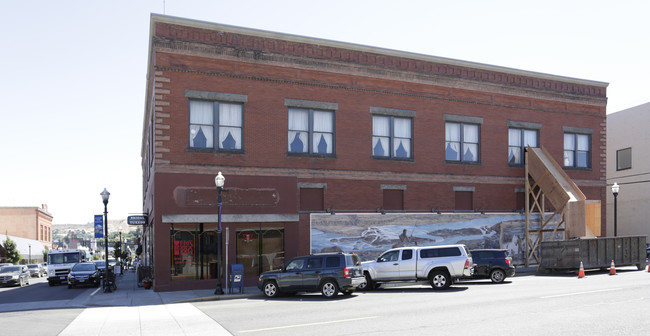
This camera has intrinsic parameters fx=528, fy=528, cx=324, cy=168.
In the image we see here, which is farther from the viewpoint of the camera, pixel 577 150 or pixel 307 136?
pixel 577 150

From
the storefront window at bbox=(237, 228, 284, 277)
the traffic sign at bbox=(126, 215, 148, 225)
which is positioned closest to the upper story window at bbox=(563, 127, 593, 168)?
the storefront window at bbox=(237, 228, 284, 277)

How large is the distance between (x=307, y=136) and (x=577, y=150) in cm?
1985

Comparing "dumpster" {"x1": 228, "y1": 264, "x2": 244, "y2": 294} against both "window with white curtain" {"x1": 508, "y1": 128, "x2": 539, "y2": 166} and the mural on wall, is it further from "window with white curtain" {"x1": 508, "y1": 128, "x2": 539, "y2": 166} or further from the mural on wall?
"window with white curtain" {"x1": 508, "y1": 128, "x2": 539, "y2": 166}

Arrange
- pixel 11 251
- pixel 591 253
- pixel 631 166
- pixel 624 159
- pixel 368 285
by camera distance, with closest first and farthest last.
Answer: pixel 368 285
pixel 591 253
pixel 631 166
pixel 624 159
pixel 11 251

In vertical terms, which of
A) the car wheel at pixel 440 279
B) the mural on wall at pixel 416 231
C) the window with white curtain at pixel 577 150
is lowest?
the car wheel at pixel 440 279

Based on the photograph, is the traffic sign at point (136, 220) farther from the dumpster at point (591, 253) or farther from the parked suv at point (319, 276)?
the dumpster at point (591, 253)

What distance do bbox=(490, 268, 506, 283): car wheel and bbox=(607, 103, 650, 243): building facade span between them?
104 ft

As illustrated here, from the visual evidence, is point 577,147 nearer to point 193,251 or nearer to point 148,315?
point 193,251

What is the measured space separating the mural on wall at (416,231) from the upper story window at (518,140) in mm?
3632

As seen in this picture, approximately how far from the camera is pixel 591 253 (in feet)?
92.7

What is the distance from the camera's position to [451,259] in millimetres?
21797

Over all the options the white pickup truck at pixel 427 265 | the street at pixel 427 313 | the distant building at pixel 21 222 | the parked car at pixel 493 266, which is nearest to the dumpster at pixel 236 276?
the street at pixel 427 313

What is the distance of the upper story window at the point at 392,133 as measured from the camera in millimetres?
29766

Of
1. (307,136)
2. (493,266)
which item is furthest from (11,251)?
(493,266)
